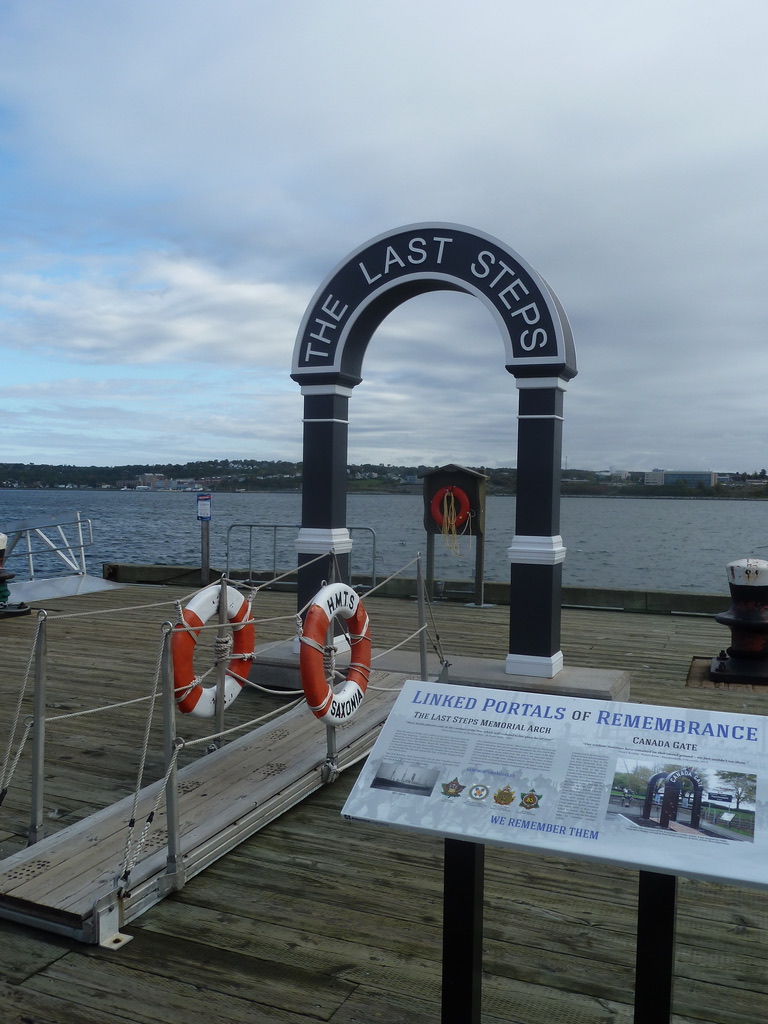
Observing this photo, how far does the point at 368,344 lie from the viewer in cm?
683

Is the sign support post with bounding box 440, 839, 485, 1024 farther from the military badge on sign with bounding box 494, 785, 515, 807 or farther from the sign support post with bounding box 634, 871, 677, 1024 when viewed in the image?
the sign support post with bounding box 634, 871, 677, 1024

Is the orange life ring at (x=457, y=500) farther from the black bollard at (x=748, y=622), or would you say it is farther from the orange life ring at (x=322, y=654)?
the orange life ring at (x=322, y=654)

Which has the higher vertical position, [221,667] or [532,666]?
[221,667]

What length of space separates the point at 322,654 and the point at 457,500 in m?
6.51

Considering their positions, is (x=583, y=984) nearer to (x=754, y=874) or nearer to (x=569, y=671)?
(x=754, y=874)

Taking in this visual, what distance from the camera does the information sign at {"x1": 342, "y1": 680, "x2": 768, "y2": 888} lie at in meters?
1.99

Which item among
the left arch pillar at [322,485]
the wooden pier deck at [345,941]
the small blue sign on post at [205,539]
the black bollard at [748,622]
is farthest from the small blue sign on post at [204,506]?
the wooden pier deck at [345,941]

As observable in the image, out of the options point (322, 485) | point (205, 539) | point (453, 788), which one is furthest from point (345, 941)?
point (205, 539)

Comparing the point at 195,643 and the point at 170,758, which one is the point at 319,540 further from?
the point at 170,758

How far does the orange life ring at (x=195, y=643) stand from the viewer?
398 centimetres

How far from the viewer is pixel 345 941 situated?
2.97 m

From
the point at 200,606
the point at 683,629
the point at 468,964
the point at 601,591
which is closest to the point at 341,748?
the point at 200,606

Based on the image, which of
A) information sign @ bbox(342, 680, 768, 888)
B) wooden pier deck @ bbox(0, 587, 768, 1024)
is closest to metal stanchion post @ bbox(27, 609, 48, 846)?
wooden pier deck @ bbox(0, 587, 768, 1024)

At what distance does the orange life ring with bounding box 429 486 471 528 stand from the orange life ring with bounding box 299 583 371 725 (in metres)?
5.63
